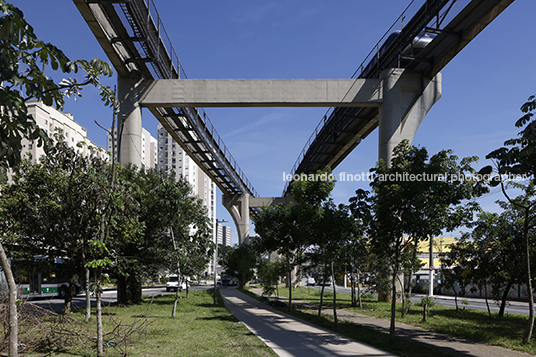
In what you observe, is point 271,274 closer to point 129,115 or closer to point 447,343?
point 129,115

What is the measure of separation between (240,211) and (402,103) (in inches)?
1530

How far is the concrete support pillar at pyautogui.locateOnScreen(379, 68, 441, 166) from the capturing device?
23.0 meters

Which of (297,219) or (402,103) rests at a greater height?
(402,103)

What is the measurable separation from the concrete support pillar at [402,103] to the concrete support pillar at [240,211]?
36.3 metres

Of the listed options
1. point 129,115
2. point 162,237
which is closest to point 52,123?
point 129,115

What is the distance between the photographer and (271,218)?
24.0 metres

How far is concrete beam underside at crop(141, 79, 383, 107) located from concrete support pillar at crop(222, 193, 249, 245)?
115 feet

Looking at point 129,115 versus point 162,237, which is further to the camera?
point 162,237

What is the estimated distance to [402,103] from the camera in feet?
76.1

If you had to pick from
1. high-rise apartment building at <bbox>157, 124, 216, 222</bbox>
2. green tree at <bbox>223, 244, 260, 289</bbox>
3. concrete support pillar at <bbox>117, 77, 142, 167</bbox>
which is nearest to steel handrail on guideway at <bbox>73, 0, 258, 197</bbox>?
concrete support pillar at <bbox>117, 77, 142, 167</bbox>

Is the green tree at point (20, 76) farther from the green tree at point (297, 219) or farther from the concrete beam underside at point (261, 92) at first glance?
the concrete beam underside at point (261, 92)

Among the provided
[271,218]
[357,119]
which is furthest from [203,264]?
[357,119]

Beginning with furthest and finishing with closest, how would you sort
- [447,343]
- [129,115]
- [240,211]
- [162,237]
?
[240,211] < [162,237] < [129,115] < [447,343]

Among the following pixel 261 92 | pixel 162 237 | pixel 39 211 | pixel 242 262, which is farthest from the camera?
pixel 242 262
